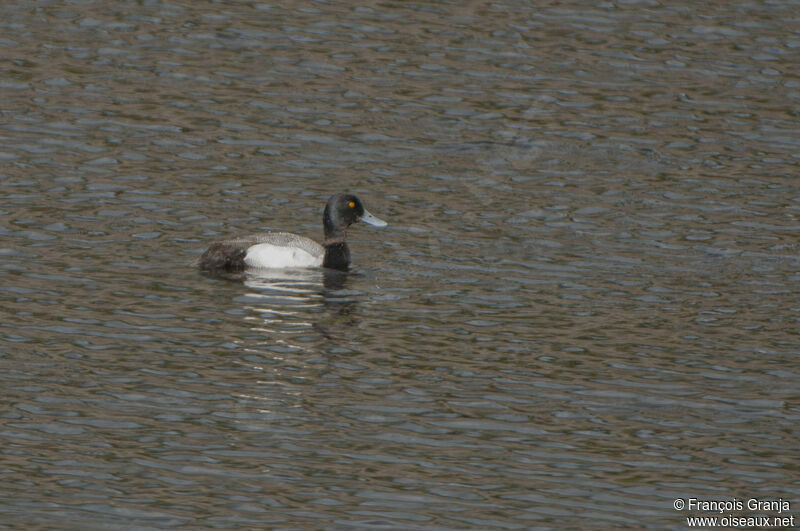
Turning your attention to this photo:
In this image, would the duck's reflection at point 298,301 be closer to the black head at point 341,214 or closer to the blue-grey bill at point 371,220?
the black head at point 341,214

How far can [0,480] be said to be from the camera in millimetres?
11141

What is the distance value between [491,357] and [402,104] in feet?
33.3

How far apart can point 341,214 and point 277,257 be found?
131 centimetres

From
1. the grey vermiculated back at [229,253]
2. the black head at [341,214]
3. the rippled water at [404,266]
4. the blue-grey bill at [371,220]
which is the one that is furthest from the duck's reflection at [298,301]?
the blue-grey bill at [371,220]

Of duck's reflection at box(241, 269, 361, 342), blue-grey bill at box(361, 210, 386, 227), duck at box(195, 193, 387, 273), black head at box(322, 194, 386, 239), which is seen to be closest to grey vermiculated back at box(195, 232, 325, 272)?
duck at box(195, 193, 387, 273)

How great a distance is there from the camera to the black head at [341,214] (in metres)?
18.8

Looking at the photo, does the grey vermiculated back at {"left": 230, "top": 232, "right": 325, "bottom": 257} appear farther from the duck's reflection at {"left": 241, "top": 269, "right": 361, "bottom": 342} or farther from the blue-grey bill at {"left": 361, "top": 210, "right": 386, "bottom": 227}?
the blue-grey bill at {"left": 361, "top": 210, "right": 386, "bottom": 227}

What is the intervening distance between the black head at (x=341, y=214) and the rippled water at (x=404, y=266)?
0.46 m

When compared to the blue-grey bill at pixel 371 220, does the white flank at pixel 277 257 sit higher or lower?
lower

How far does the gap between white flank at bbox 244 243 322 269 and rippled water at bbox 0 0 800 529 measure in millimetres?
205

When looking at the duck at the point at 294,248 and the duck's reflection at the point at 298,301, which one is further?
the duck at the point at 294,248

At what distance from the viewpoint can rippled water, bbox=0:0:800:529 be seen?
38.1 feet

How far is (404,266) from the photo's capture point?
18.0 metres

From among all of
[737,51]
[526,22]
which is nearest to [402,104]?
[526,22]
